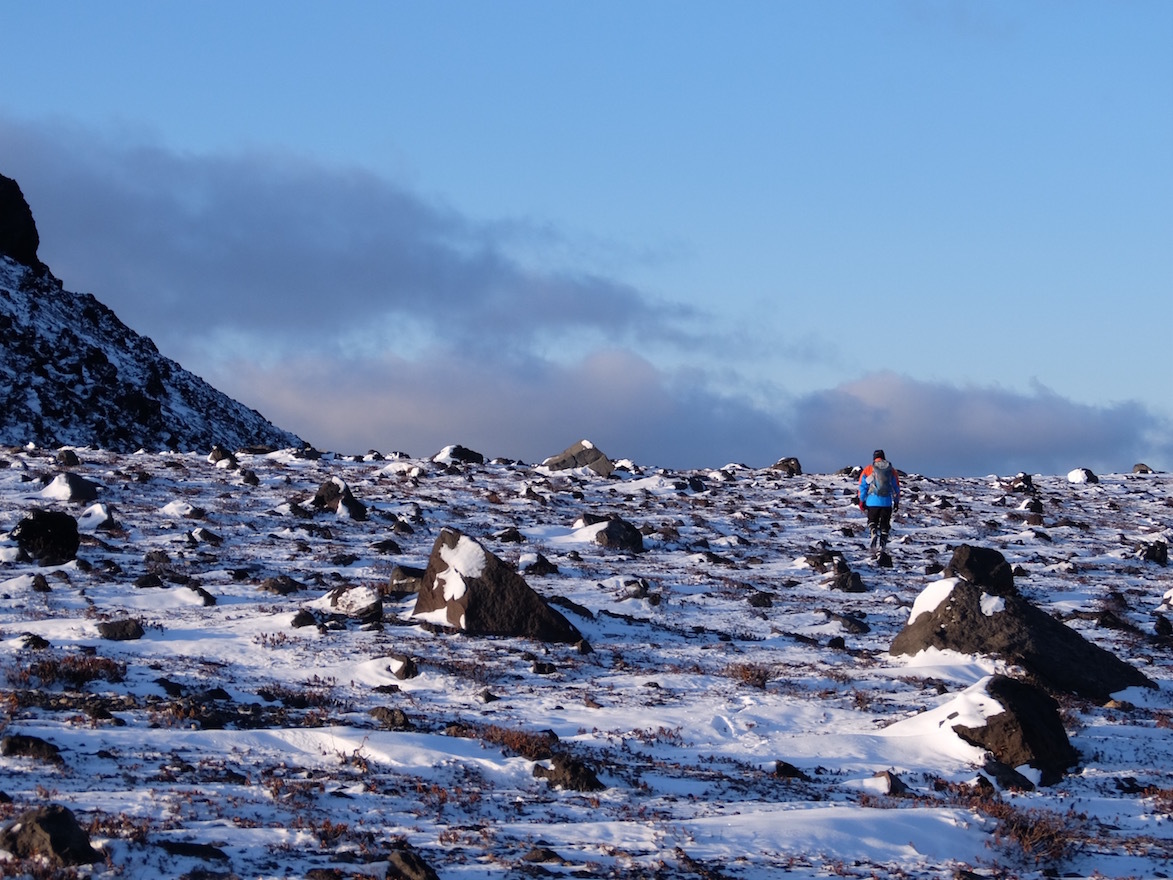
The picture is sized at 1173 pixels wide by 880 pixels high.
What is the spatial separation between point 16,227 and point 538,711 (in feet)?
228

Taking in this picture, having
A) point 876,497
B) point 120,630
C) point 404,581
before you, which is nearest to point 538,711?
point 120,630

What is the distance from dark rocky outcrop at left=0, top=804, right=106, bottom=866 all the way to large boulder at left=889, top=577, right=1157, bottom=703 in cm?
1209

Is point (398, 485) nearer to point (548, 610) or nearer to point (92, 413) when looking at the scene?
Answer: point (548, 610)

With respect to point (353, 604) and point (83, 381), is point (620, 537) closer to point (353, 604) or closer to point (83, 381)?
point (353, 604)

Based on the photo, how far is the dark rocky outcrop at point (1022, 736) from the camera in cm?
1238

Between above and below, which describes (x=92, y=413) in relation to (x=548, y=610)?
above

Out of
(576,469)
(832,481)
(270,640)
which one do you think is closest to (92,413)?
(576,469)

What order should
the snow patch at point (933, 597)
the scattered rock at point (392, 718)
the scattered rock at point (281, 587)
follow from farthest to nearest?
1. the scattered rock at point (281, 587)
2. the snow patch at point (933, 597)
3. the scattered rock at point (392, 718)

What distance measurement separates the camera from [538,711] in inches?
528

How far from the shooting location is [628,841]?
29.4ft

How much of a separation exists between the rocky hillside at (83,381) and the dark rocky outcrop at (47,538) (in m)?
34.5

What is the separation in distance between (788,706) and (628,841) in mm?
5859

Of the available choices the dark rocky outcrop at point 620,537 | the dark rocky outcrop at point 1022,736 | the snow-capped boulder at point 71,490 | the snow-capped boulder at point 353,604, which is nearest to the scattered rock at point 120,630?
the snow-capped boulder at point 353,604

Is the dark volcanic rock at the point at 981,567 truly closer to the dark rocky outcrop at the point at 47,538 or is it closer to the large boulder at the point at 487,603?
the large boulder at the point at 487,603
